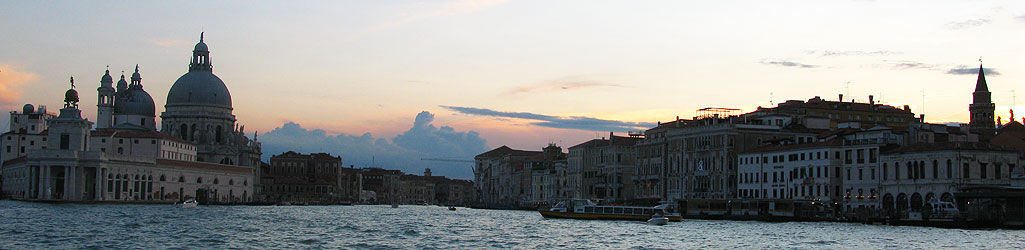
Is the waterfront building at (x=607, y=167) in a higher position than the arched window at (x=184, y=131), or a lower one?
lower

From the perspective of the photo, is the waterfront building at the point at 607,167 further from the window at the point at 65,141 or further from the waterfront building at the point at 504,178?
the window at the point at 65,141

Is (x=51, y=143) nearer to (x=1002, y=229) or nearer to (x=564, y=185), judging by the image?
(x=564, y=185)

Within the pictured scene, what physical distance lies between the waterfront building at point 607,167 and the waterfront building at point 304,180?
188 ft

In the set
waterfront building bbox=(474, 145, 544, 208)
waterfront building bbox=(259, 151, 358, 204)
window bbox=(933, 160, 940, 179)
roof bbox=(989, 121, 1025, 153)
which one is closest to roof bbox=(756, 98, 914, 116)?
roof bbox=(989, 121, 1025, 153)

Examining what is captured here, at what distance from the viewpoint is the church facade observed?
112 metres

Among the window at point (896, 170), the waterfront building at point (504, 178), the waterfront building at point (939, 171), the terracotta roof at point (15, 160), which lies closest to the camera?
the waterfront building at point (939, 171)

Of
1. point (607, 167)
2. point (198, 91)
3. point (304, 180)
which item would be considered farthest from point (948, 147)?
point (304, 180)

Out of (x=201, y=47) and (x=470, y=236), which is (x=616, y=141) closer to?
(x=470, y=236)

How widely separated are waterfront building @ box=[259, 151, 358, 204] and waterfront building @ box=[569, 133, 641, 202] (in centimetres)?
5744

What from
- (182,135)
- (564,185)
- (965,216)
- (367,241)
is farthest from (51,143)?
(965,216)

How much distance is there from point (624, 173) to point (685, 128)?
13.8 m

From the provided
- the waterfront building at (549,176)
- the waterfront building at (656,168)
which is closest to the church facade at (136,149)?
the waterfront building at (549,176)

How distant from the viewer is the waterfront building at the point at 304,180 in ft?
535

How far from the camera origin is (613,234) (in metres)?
53.5
